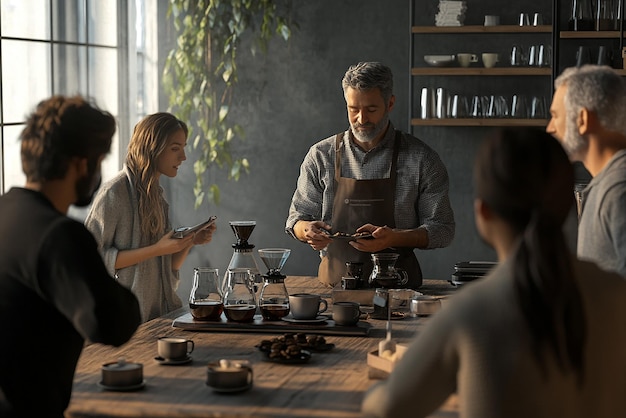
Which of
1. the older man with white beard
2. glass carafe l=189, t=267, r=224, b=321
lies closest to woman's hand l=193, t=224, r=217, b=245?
glass carafe l=189, t=267, r=224, b=321

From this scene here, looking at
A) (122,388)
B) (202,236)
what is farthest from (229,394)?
(202,236)

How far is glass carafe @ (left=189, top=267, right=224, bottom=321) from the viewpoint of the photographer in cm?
352

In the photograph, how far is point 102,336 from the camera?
7.63 feet

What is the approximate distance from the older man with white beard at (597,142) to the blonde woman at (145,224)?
1.65m

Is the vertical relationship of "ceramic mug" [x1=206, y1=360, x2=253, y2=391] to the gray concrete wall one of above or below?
below

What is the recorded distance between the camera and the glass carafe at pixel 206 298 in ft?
11.6

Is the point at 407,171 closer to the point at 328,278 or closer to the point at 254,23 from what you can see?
the point at 328,278

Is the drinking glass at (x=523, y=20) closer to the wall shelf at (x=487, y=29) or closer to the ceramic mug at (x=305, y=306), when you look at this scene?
the wall shelf at (x=487, y=29)

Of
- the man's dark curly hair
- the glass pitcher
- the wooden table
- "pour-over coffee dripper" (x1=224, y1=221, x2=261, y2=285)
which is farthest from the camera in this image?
the glass pitcher

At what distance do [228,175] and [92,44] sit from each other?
150 cm

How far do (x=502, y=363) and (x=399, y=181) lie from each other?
2.92 metres

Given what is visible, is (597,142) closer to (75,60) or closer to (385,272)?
(385,272)

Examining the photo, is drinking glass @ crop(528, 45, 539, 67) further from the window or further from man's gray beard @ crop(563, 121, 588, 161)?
man's gray beard @ crop(563, 121, 588, 161)

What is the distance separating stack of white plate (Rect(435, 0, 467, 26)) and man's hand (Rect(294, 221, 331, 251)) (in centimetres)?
268
